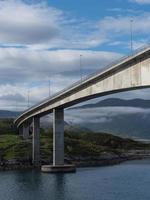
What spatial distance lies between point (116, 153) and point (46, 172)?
7399cm

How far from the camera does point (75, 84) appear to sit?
10625 cm

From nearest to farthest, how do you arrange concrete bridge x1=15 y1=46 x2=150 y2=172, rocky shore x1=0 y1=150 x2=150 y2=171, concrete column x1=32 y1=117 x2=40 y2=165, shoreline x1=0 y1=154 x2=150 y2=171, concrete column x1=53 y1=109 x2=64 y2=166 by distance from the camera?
1. concrete bridge x1=15 y1=46 x2=150 y2=172
2. concrete column x1=53 y1=109 x2=64 y2=166
3. shoreline x1=0 y1=154 x2=150 y2=171
4. rocky shore x1=0 y1=150 x2=150 y2=171
5. concrete column x1=32 y1=117 x2=40 y2=165

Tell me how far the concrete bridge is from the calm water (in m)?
13.8

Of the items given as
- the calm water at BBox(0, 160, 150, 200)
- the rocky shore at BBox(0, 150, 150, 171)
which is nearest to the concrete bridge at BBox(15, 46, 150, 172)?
the rocky shore at BBox(0, 150, 150, 171)

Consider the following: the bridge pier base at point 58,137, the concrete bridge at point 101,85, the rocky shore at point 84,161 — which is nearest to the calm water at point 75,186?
the bridge pier base at point 58,137

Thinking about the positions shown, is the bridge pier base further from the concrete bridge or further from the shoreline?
the shoreline

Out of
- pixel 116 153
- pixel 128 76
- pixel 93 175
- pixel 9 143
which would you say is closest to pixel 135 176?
pixel 93 175

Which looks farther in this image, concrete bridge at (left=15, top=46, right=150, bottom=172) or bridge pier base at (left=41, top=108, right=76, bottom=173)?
bridge pier base at (left=41, top=108, right=76, bottom=173)

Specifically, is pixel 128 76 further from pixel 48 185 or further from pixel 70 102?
pixel 70 102

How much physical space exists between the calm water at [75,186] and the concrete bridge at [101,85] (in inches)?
545

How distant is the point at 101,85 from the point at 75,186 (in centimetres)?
1860

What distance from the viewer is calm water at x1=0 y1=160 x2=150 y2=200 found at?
80662mm

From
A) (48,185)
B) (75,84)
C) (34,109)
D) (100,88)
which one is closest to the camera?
(100,88)

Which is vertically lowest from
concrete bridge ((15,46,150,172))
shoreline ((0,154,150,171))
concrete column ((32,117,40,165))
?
shoreline ((0,154,150,171))
